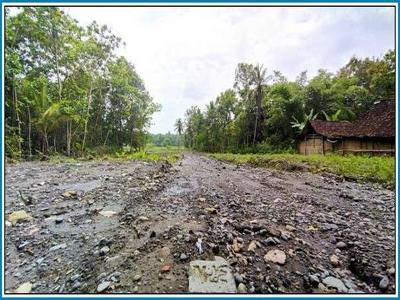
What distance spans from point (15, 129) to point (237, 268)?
2.22 metres

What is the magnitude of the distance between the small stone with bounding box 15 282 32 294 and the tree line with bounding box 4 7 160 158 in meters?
1.02

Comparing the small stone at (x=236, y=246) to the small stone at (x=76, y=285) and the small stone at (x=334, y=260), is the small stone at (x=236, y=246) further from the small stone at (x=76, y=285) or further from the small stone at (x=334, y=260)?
the small stone at (x=76, y=285)

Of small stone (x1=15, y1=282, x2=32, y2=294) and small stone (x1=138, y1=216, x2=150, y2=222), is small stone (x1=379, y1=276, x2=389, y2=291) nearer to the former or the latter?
small stone (x1=138, y1=216, x2=150, y2=222)

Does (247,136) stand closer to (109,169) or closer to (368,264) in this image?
(109,169)

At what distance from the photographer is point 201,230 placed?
237 cm

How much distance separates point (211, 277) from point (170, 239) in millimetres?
675

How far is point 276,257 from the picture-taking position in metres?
1.93

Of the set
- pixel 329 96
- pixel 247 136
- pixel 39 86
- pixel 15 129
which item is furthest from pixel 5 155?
pixel 247 136

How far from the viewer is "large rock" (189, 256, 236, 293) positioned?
4.68 ft

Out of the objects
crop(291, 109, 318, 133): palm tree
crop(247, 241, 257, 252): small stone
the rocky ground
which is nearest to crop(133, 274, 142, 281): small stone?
the rocky ground

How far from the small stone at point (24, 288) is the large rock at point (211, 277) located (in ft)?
3.59

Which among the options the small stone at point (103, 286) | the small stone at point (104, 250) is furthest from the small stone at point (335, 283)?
the small stone at point (104, 250)

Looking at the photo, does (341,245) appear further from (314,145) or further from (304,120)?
(304,120)

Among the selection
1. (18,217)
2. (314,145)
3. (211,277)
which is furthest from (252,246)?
(314,145)
